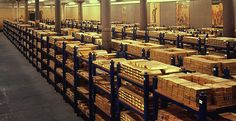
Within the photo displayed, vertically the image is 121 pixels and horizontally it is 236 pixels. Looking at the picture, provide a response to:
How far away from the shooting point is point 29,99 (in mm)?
12008

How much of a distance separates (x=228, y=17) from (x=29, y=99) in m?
8.53

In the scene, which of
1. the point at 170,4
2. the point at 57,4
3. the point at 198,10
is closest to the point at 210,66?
the point at 57,4

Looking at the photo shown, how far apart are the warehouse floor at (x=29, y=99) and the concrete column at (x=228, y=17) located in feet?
24.1

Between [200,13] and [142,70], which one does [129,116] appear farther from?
[200,13]

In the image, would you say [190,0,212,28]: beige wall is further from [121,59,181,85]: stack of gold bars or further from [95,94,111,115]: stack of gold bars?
[121,59,181,85]: stack of gold bars

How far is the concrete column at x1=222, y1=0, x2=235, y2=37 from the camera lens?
13.1 meters

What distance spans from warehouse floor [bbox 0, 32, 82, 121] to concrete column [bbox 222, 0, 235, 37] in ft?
24.1

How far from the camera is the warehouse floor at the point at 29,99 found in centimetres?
1011

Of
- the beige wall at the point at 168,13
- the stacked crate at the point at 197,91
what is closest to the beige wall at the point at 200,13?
the beige wall at the point at 168,13

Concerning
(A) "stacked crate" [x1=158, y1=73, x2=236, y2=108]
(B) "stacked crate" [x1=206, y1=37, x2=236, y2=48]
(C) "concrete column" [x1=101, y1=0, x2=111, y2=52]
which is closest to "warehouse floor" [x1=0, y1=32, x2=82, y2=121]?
(C) "concrete column" [x1=101, y1=0, x2=111, y2=52]

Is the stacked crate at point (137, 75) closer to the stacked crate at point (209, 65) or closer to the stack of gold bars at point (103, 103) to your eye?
the stacked crate at point (209, 65)

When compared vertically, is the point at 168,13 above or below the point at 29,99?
above

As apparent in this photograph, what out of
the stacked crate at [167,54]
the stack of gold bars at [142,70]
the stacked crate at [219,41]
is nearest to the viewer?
the stack of gold bars at [142,70]

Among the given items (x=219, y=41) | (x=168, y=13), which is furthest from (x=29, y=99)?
(x=168, y=13)
